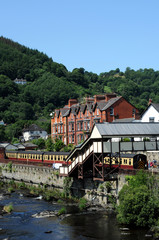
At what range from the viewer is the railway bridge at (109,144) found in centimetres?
3538

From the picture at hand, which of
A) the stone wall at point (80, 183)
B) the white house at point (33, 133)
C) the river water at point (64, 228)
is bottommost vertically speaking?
the river water at point (64, 228)

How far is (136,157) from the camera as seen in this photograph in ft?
127

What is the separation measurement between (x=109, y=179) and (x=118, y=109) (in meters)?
43.4

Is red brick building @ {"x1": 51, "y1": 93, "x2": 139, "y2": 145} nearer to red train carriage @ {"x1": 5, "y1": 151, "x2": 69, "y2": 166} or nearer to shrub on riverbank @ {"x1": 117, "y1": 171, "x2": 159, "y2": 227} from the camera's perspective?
red train carriage @ {"x1": 5, "y1": 151, "x2": 69, "y2": 166}

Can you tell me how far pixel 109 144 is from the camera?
35.9 m

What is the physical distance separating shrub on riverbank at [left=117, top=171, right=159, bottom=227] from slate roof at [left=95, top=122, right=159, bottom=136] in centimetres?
630

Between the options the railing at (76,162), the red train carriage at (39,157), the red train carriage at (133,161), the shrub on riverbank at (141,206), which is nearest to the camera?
the shrub on riverbank at (141,206)

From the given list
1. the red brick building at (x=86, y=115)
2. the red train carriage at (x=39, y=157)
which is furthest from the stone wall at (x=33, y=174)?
the red brick building at (x=86, y=115)

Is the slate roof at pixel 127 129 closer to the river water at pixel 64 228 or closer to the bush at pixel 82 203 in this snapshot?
the river water at pixel 64 228

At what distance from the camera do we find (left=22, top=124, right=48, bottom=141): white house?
152 meters

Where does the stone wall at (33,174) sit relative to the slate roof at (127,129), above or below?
below

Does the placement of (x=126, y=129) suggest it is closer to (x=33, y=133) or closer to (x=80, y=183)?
(x=80, y=183)

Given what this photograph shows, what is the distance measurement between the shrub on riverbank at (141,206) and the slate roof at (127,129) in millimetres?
6295

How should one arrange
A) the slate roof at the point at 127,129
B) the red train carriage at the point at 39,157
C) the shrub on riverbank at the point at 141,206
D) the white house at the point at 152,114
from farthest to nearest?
the white house at the point at 152,114 < the red train carriage at the point at 39,157 < the slate roof at the point at 127,129 < the shrub on riverbank at the point at 141,206
